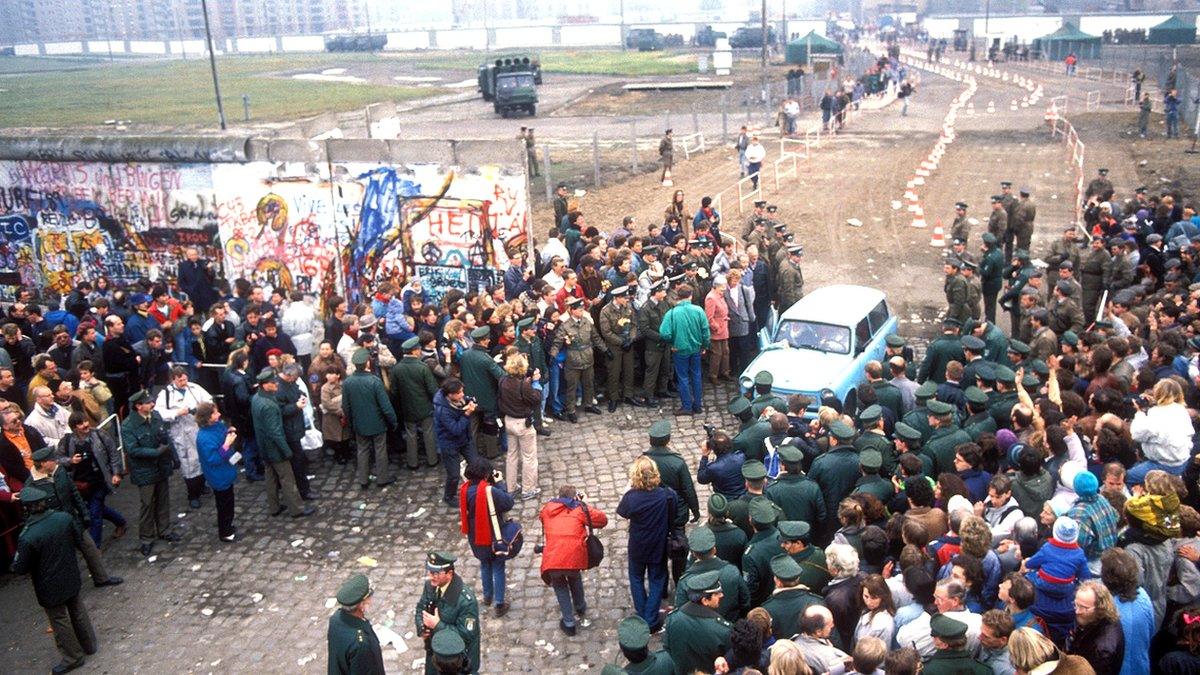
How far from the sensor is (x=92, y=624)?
928 cm

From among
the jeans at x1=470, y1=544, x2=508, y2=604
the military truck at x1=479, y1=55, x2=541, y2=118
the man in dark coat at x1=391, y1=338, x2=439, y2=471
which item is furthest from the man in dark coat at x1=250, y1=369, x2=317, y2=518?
the military truck at x1=479, y1=55, x2=541, y2=118

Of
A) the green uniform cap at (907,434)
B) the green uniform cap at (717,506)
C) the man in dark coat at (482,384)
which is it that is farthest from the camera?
the man in dark coat at (482,384)

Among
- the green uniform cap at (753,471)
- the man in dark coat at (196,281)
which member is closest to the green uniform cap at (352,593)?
the green uniform cap at (753,471)

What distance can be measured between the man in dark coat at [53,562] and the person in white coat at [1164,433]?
938 centimetres

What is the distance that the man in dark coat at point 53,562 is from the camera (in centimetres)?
832

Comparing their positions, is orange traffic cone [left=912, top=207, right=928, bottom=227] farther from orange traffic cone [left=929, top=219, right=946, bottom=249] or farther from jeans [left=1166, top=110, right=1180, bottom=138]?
jeans [left=1166, top=110, right=1180, bottom=138]

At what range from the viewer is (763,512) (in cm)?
772

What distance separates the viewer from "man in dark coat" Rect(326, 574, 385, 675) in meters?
6.70

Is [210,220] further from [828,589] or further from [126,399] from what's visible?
[828,589]

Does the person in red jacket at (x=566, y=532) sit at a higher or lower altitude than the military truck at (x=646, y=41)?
lower

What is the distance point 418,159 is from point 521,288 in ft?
9.30

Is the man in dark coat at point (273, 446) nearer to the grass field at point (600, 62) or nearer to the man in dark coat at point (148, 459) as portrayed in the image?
the man in dark coat at point (148, 459)

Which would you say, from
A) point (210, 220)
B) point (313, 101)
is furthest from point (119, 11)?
point (210, 220)

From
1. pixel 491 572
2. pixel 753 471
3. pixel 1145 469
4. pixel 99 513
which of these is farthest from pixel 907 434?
pixel 99 513
